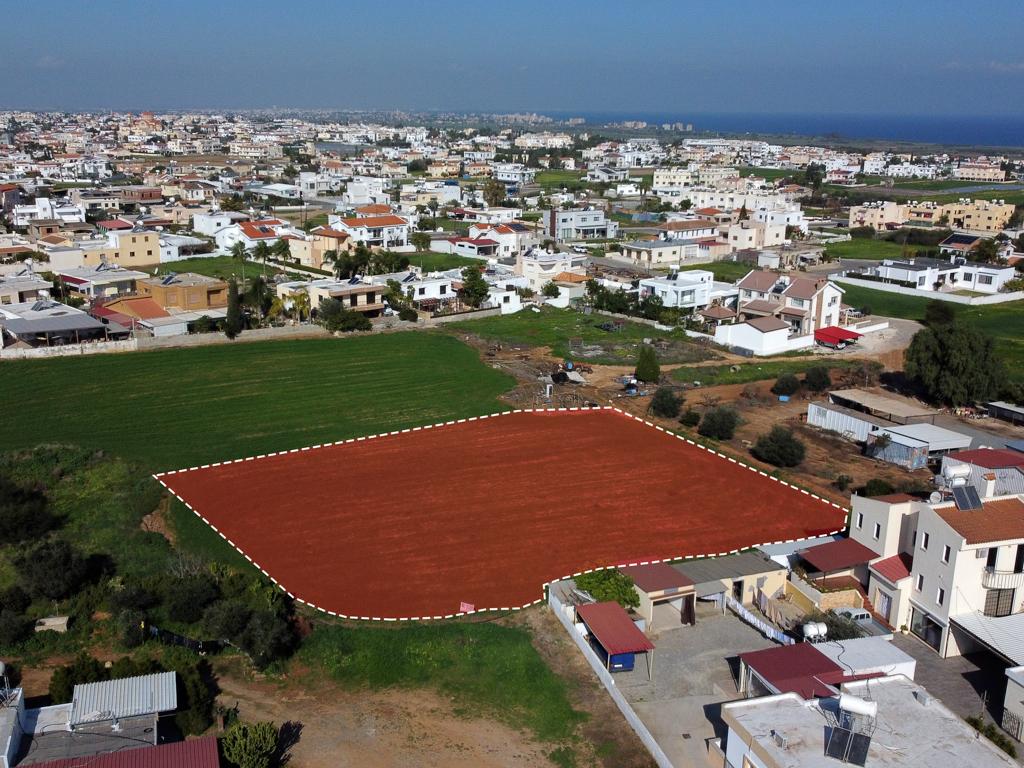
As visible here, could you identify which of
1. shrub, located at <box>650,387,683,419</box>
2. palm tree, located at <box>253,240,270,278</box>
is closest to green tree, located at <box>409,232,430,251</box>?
palm tree, located at <box>253,240,270,278</box>

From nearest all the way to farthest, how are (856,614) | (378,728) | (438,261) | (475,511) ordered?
(378,728), (856,614), (475,511), (438,261)

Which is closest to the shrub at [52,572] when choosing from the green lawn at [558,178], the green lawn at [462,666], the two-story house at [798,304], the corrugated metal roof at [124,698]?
the corrugated metal roof at [124,698]

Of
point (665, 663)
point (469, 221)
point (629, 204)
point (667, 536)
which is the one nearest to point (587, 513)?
point (667, 536)

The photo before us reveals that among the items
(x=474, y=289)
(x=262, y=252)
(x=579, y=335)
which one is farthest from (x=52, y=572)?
(x=262, y=252)

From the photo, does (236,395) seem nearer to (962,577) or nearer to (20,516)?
(20,516)

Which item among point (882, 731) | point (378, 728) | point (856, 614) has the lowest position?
point (378, 728)

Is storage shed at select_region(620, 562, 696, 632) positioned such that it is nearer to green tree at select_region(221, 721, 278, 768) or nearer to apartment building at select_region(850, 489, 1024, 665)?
apartment building at select_region(850, 489, 1024, 665)

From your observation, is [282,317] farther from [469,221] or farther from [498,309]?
[469,221]
